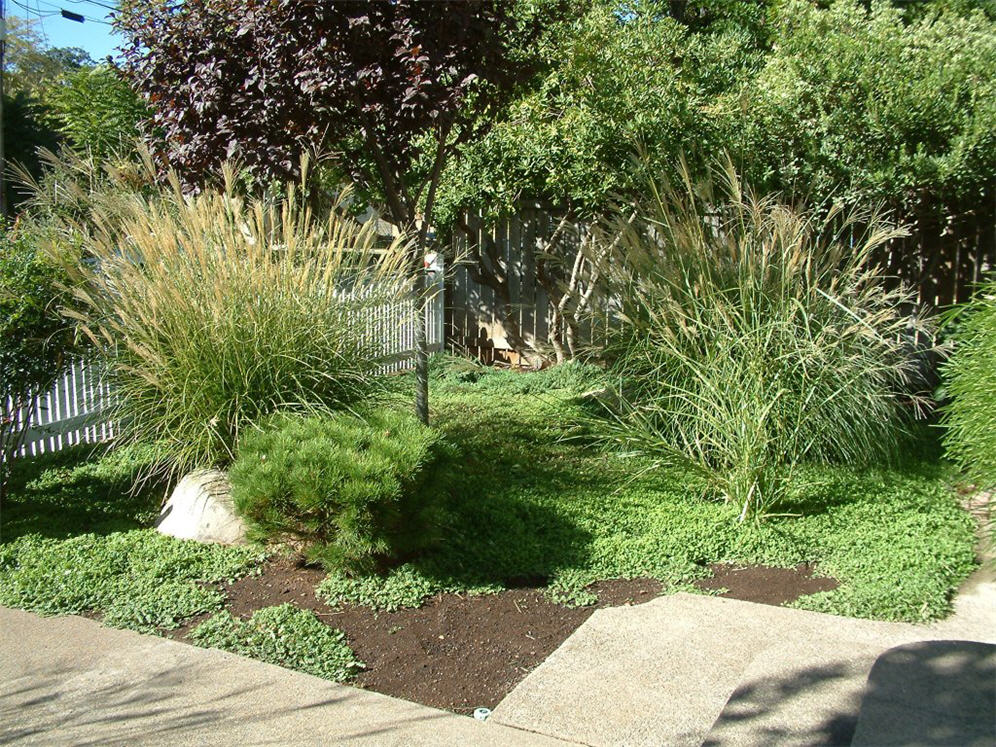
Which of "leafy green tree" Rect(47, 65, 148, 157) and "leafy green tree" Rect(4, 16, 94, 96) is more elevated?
"leafy green tree" Rect(4, 16, 94, 96)

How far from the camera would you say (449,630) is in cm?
416

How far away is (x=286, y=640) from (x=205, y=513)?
4.63ft

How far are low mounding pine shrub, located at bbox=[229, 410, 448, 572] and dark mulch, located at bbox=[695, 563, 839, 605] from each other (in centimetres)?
148

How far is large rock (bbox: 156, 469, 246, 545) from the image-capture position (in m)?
5.13

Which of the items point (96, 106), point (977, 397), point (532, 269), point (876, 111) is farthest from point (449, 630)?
point (96, 106)

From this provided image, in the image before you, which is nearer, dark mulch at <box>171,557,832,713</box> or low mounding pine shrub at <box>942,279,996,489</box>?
dark mulch at <box>171,557,832,713</box>

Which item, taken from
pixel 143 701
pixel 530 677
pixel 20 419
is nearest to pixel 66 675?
pixel 143 701

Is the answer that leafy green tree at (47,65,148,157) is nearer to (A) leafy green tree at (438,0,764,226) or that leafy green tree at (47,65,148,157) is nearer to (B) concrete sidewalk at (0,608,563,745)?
(A) leafy green tree at (438,0,764,226)

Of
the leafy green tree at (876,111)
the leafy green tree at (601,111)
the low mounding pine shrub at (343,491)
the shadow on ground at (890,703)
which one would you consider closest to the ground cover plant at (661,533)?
the low mounding pine shrub at (343,491)

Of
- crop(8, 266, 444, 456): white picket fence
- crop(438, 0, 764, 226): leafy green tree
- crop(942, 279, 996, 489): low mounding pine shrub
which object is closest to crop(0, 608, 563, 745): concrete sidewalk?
crop(8, 266, 444, 456): white picket fence

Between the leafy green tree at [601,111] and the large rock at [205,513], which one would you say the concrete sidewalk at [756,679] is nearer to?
the large rock at [205,513]

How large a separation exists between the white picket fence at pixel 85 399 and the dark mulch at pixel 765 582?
2.38 m

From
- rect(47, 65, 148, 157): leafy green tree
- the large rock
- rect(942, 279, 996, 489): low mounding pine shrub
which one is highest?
rect(47, 65, 148, 157): leafy green tree

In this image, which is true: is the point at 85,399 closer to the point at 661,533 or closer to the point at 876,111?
the point at 661,533
